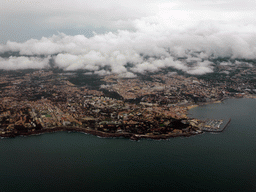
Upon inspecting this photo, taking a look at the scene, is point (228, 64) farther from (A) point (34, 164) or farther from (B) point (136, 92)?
(A) point (34, 164)

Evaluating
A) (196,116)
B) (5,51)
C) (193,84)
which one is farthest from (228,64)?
(5,51)

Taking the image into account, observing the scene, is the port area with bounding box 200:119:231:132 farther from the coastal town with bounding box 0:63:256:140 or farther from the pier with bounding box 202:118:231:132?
the coastal town with bounding box 0:63:256:140

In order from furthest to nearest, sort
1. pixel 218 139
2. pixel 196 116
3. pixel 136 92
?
pixel 136 92 < pixel 196 116 < pixel 218 139

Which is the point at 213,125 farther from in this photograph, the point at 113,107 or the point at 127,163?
the point at 113,107

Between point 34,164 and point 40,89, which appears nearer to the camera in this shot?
point 34,164

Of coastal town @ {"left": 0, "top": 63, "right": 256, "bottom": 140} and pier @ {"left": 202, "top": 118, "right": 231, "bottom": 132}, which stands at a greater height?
coastal town @ {"left": 0, "top": 63, "right": 256, "bottom": 140}

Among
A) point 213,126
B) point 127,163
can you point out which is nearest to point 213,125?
point 213,126

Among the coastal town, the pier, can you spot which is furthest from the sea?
the coastal town
